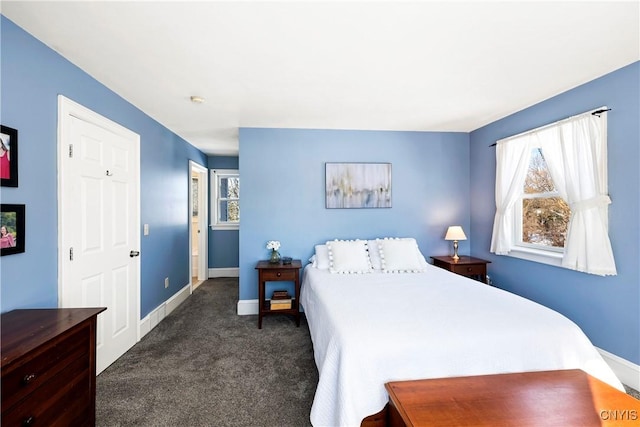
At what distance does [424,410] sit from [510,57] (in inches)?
90.6

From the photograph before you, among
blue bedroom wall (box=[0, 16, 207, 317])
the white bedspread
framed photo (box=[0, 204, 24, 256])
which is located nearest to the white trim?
the white bedspread

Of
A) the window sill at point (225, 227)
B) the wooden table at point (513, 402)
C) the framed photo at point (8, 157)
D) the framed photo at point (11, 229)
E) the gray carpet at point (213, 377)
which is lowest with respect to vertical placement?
Result: the gray carpet at point (213, 377)

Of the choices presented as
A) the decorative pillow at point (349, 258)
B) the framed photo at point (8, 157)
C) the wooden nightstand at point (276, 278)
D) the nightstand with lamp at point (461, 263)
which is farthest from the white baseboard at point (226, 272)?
the framed photo at point (8, 157)

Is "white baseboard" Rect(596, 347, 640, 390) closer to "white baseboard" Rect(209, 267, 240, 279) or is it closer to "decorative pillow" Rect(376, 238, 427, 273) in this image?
"decorative pillow" Rect(376, 238, 427, 273)

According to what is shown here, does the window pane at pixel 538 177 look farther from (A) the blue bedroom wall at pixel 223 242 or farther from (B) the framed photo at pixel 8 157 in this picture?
(A) the blue bedroom wall at pixel 223 242

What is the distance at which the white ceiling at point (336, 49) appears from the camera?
1.55 meters

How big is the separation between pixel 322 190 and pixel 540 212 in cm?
245

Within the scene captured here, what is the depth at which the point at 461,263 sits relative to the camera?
A: 3514mm

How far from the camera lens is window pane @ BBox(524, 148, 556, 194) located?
2993mm

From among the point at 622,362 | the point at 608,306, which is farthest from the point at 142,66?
the point at 622,362

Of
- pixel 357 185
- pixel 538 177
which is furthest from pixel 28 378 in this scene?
pixel 538 177

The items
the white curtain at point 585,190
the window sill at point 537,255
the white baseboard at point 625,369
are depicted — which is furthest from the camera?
the window sill at point 537,255

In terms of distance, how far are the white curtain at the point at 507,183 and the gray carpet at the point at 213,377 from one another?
1627 millimetres

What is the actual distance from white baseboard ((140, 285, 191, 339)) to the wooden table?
2.72m
